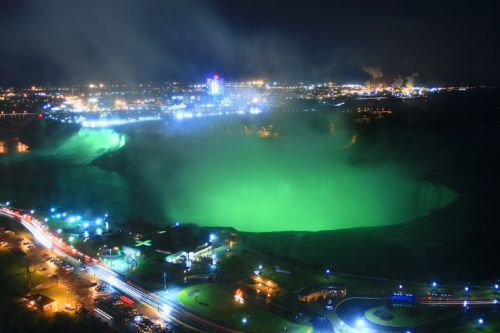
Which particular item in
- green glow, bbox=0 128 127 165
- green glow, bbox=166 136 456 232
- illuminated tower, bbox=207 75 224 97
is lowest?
green glow, bbox=166 136 456 232

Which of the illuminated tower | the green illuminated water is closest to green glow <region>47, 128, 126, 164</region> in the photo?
the green illuminated water

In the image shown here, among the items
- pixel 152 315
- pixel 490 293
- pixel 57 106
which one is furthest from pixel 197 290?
pixel 57 106

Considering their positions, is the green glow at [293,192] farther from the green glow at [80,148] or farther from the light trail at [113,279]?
the green glow at [80,148]

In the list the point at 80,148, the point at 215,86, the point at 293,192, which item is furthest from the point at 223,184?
the point at 215,86

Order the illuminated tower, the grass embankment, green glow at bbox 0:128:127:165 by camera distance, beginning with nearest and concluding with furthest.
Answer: the grass embankment < green glow at bbox 0:128:127:165 < the illuminated tower

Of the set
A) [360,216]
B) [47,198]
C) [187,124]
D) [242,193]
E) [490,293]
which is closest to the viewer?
[490,293]

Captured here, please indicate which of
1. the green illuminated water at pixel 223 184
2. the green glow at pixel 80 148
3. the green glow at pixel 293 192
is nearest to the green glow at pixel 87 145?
the green glow at pixel 80 148

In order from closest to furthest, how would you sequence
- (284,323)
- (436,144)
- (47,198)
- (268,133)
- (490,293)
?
(284,323), (490,293), (47,198), (436,144), (268,133)

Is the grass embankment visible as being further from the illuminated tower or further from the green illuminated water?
the illuminated tower

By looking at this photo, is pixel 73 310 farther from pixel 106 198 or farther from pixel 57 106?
pixel 57 106
